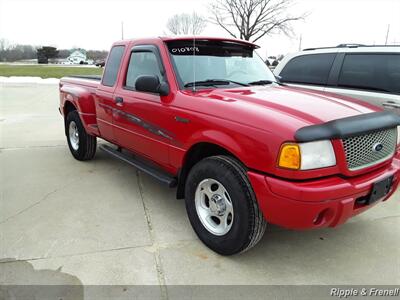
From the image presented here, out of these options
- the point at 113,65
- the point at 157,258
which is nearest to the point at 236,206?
the point at 157,258

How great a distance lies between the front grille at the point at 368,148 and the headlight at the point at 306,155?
0.59ft

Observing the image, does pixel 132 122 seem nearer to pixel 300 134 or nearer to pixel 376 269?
pixel 300 134

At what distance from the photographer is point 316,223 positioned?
8.46 feet

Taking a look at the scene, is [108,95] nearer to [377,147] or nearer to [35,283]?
[35,283]

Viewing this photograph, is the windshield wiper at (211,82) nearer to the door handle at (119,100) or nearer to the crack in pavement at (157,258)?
the door handle at (119,100)

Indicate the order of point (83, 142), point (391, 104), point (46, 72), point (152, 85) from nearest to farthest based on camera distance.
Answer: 1. point (152, 85)
2. point (391, 104)
3. point (83, 142)
4. point (46, 72)

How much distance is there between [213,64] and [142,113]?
94 centimetres

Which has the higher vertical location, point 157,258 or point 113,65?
point 113,65

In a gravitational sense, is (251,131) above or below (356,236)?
above

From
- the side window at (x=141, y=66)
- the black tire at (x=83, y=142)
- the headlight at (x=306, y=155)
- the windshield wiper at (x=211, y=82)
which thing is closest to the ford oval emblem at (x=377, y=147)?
the headlight at (x=306, y=155)

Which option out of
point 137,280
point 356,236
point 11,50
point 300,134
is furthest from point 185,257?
point 11,50

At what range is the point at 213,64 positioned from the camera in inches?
150

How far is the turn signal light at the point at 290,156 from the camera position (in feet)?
8.11

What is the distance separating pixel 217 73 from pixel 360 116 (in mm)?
1552
